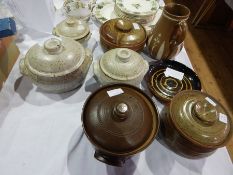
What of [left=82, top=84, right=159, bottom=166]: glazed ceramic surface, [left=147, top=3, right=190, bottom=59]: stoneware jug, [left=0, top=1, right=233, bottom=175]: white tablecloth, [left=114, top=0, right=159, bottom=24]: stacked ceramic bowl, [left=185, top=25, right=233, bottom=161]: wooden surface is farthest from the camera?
[left=185, top=25, right=233, bottom=161]: wooden surface

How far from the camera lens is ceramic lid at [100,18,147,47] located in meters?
0.79

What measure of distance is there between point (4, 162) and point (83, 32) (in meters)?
0.57

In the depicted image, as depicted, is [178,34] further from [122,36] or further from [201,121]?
[201,121]

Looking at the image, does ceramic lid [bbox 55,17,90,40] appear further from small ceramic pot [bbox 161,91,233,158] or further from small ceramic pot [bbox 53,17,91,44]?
small ceramic pot [bbox 161,91,233,158]

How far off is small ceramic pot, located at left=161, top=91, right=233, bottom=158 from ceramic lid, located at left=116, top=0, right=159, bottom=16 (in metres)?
0.57

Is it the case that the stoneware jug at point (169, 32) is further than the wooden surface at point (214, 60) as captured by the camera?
No

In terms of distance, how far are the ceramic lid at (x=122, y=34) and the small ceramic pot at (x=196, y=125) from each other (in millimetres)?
318

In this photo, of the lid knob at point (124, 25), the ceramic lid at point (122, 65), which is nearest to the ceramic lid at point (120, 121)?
the ceramic lid at point (122, 65)

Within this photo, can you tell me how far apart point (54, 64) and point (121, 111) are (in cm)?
29

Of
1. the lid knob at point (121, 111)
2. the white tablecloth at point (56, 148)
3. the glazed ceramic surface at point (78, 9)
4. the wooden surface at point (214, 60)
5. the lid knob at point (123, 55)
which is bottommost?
the wooden surface at point (214, 60)

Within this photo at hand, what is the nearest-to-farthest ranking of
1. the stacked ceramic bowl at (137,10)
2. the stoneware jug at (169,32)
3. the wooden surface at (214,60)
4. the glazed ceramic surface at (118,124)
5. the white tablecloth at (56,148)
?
1. the glazed ceramic surface at (118,124)
2. the white tablecloth at (56,148)
3. the stoneware jug at (169,32)
4. the stacked ceramic bowl at (137,10)
5. the wooden surface at (214,60)

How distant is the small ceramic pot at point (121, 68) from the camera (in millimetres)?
672

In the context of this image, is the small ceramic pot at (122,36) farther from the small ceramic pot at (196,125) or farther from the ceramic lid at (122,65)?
the small ceramic pot at (196,125)

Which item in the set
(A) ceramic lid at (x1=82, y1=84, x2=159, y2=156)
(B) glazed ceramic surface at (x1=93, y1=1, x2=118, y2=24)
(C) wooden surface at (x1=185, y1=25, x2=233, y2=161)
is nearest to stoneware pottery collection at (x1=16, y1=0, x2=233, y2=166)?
(A) ceramic lid at (x1=82, y1=84, x2=159, y2=156)
